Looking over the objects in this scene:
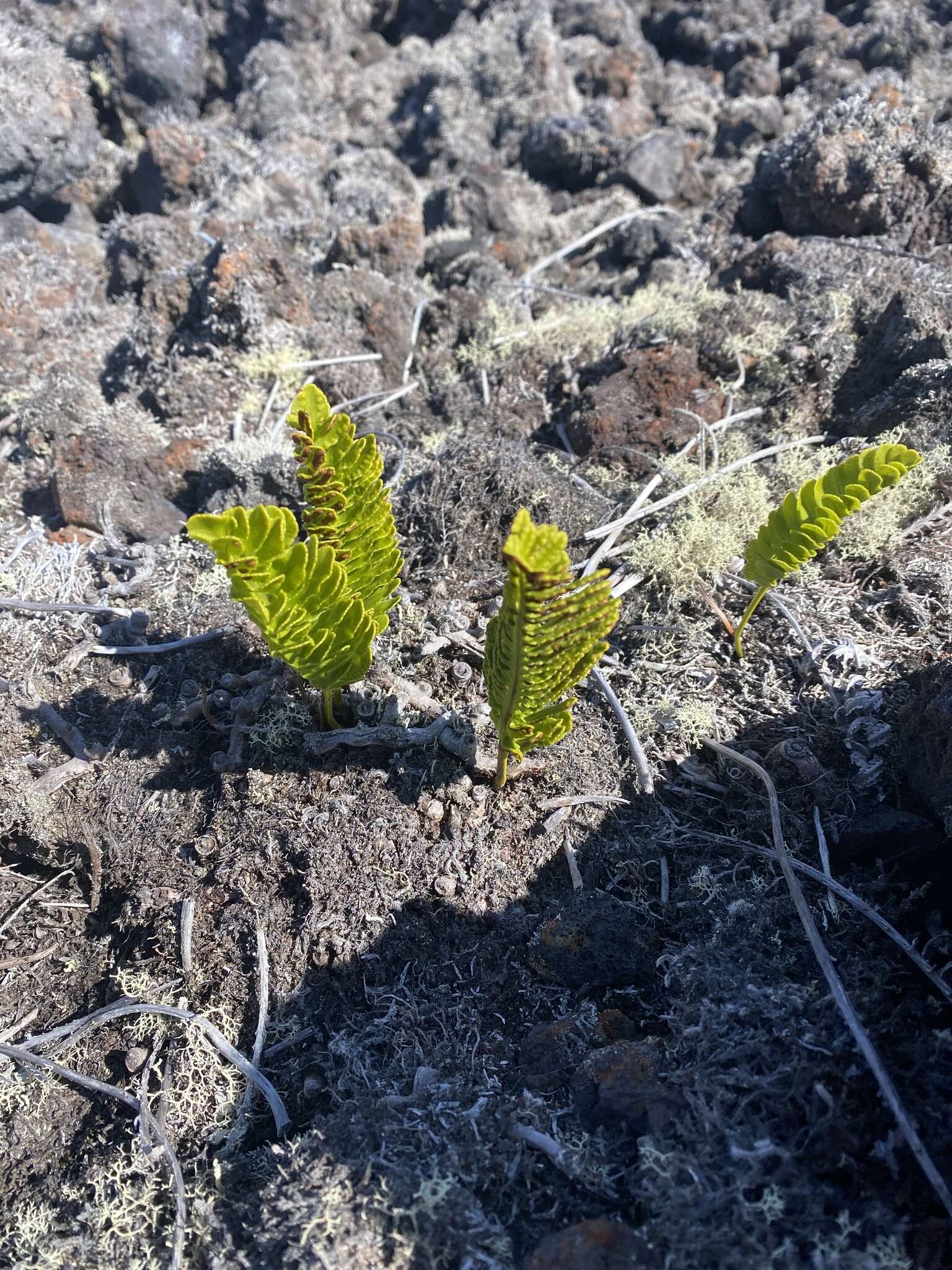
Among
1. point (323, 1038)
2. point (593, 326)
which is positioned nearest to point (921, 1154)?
point (323, 1038)

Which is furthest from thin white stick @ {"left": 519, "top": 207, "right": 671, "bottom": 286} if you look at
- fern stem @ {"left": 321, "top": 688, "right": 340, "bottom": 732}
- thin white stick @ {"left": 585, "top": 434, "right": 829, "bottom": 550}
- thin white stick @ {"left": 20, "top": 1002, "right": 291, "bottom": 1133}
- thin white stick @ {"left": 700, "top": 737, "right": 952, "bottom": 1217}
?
thin white stick @ {"left": 20, "top": 1002, "right": 291, "bottom": 1133}

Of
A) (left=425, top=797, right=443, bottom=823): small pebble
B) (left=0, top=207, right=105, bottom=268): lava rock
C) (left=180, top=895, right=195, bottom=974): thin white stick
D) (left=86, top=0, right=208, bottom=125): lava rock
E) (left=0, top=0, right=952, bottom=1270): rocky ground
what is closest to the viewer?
(left=0, top=0, right=952, bottom=1270): rocky ground

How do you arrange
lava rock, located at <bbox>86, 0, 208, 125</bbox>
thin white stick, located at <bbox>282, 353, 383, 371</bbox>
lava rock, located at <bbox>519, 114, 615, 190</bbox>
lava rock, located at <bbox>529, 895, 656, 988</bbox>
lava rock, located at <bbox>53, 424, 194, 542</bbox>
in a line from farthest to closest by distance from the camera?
lava rock, located at <bbox>86, 0, 208, 125</bbox>, lava rock, located at <bbox>519, 114, 615, 190</bbox>, thin white stick, located at <bbox>282, 353, 383, 371</bbox>, lava rock, located at <bbox>53, 424, 194, 542</bbox>, lava rock, located at <bbox>529, 895, 656, 988</bbox>

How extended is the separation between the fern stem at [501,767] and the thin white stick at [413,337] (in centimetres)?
266

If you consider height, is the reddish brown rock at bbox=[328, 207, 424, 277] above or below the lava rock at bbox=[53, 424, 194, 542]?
above

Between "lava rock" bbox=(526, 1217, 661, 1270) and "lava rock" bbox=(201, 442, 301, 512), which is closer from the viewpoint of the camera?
"lava rock" bbox=(526, 1217, 661, 1270)

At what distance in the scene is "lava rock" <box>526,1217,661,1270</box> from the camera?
5.28 feet

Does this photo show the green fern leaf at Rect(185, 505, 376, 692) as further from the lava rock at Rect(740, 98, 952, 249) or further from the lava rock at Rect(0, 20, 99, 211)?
the lava rock at Rect(0, 20, 99, 211)

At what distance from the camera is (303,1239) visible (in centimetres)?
171

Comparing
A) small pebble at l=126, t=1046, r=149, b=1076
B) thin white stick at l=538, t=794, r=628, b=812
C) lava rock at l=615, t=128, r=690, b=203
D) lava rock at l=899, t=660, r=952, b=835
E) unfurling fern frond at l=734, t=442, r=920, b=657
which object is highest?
lava rock at l=615, t=128, r=690, b=203

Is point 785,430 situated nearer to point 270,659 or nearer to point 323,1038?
point 270,659

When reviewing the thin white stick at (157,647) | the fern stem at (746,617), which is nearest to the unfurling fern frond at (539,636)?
the fern stem at (746,617)

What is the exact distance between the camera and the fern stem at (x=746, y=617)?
8.78 ft

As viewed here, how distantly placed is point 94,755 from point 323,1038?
1264mm
